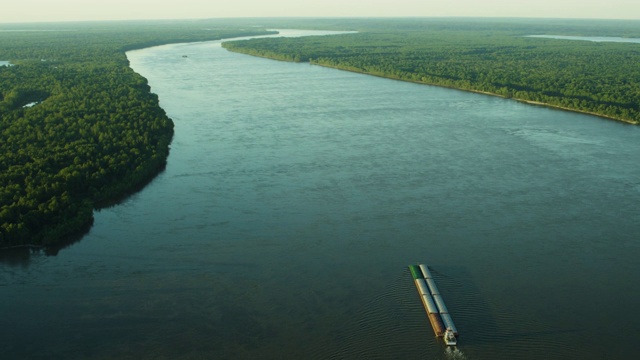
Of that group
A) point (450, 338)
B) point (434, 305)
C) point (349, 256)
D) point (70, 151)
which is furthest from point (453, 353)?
point (70, 151)

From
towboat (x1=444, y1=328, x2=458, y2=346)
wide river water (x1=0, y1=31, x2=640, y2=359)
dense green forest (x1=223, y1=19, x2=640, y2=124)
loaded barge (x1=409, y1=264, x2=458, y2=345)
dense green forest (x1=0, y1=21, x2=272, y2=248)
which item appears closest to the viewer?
towboat (x1=444, y1=328, x2=458, y2=346)

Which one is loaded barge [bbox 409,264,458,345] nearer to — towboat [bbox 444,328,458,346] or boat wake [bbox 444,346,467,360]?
towboat [bbox 444,328,458,346]

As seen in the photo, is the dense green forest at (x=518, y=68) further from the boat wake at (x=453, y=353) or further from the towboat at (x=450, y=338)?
the boat wake at (x=453, y=353)

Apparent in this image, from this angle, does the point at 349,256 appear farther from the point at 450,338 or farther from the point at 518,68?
the point at 518,68

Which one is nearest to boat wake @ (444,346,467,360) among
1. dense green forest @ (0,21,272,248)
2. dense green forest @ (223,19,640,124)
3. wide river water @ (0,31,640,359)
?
wide river water @ (0,31,640,359)

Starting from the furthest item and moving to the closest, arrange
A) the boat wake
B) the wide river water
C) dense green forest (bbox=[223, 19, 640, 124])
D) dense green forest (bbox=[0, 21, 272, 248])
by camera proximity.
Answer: dense green forest (bbox=[223, 19, 640, 124])
dense green forest (bbox=[0, 21, 272, 248])
the wide river water
the boat wake

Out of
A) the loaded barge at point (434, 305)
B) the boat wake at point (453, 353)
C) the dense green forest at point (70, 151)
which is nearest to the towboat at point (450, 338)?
the loaded barge at point (434, 305)
